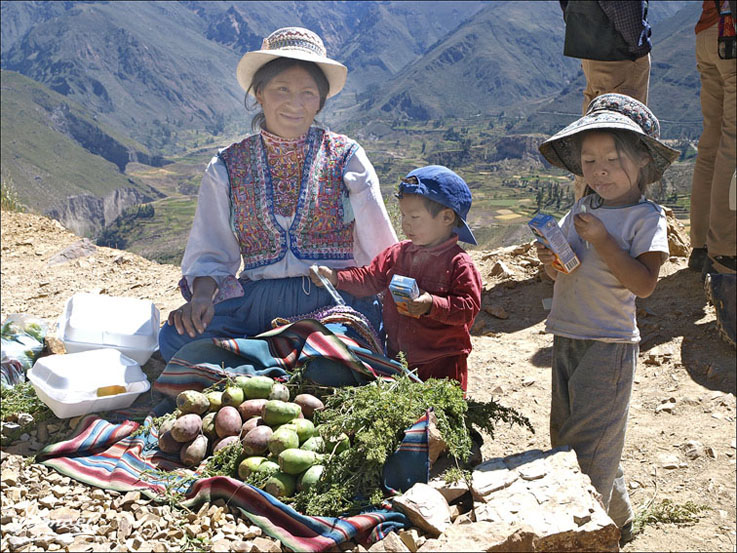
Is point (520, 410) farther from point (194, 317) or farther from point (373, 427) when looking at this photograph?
point (194, 317)

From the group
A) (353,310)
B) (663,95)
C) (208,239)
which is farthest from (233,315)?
(663,95)

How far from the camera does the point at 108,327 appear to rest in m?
4.00

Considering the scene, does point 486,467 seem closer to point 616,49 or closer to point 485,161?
point 616,49

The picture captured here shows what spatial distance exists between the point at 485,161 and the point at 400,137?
64.5 meters

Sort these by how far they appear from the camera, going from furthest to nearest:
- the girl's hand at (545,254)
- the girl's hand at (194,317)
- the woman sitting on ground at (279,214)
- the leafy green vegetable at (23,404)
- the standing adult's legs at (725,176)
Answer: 1. the standing adult's legs at (725,176)
2. the woman sitting on ground at (279,214)
3. the girl's hand at (194,317)
4. the leafy green vegetable at (23,404)
5. the girl's hand at (545,254)

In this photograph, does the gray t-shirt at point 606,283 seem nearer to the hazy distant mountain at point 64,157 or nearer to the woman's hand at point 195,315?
the woman's hand at point 195,315

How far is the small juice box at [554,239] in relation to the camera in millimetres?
2291

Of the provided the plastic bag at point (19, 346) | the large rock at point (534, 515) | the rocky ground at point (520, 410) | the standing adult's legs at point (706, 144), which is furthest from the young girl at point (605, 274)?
the plastic bag at point (19, 346)

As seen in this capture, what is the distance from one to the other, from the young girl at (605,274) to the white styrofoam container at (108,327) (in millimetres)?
2716

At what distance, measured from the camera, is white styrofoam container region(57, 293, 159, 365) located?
157 inches

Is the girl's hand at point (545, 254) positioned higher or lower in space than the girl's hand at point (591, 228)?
lower

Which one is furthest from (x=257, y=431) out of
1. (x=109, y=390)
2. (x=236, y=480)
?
(x=109, y=390)

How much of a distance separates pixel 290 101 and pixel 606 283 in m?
2.06

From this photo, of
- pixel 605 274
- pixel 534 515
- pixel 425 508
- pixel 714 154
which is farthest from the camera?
pixel 714 154
